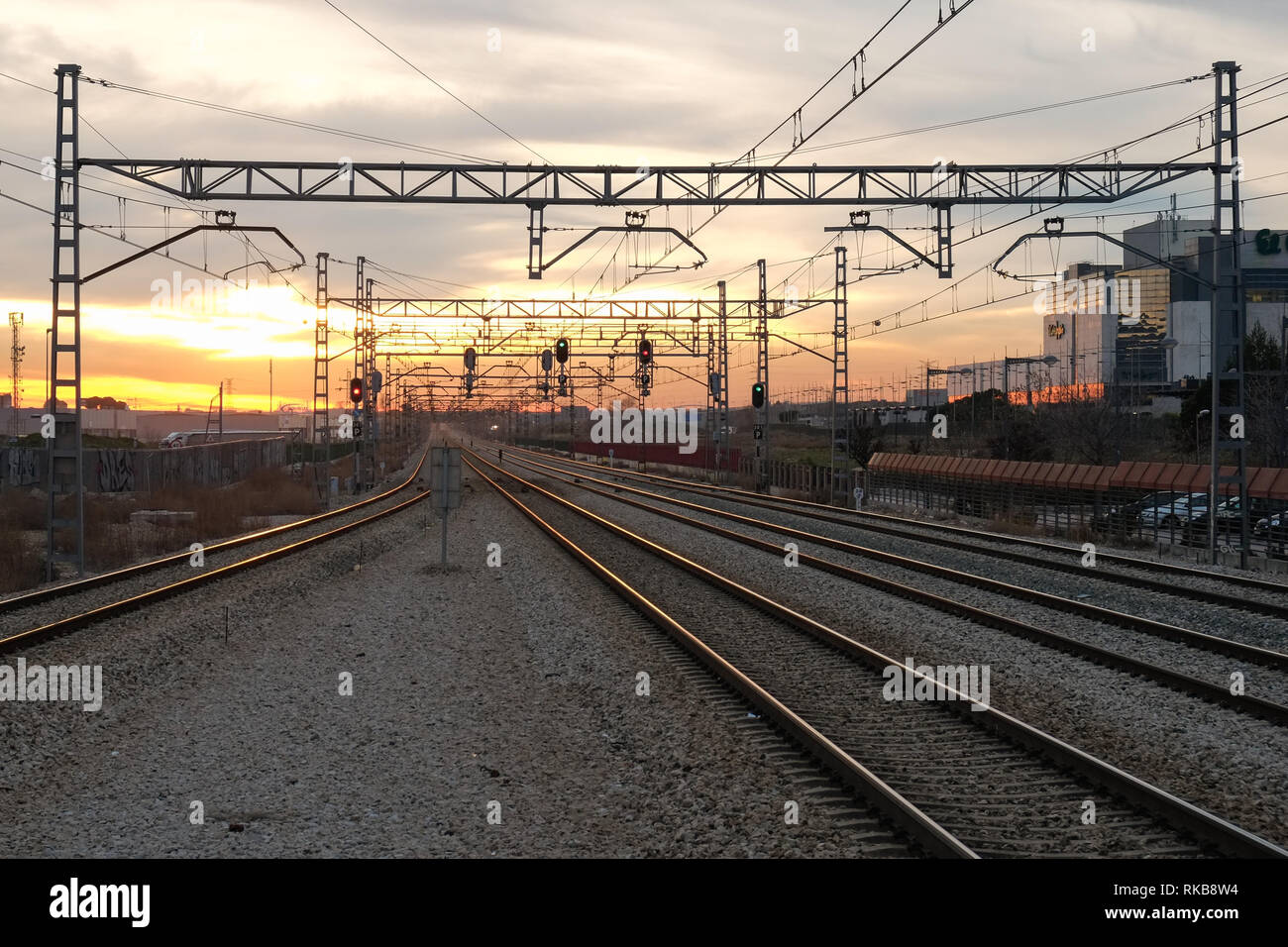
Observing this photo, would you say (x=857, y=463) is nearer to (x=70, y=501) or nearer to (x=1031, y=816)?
(x=70, y=501)

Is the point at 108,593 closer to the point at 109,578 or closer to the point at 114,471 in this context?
the point at 109,578

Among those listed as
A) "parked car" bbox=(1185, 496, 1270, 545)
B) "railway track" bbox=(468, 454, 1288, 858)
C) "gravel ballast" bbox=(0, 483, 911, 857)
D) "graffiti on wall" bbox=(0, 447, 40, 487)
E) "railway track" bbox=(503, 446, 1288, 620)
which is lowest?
"gravel ballast" bbox=(0, 483, 911, 857)

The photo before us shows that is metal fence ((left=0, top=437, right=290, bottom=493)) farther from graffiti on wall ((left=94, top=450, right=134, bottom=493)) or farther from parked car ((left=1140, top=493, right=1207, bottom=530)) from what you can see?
parked car ((left=1140, top=493, right=1207, bottom=530))

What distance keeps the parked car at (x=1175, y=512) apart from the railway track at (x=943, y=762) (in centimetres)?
1624

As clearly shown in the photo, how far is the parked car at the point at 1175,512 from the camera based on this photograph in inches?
1091

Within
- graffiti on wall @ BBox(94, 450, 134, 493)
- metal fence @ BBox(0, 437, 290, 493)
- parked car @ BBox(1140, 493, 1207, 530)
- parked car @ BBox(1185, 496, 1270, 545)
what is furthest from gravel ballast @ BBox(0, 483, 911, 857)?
graffiti on wall @ BBox(94, 450, 134, 493)

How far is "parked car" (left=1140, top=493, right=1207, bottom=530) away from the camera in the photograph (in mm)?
27719

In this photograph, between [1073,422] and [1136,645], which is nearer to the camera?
[1136,645]

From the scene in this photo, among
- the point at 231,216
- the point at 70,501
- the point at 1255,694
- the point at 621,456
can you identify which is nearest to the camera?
the point at 1255,694

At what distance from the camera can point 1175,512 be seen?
29.8 meters

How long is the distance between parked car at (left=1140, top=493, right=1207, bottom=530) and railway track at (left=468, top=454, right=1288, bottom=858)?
53.3 feet
